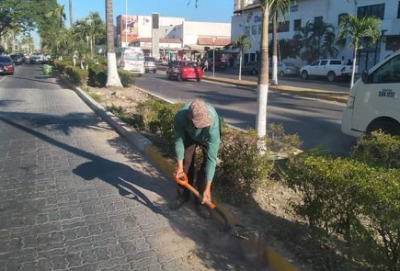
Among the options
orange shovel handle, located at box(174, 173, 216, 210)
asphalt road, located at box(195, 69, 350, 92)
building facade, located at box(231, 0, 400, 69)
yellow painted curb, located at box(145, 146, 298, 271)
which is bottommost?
asphalt road, located at box(195, 69, 350, 92)

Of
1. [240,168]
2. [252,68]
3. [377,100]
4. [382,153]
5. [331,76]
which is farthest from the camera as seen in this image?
Answer: [252,68]

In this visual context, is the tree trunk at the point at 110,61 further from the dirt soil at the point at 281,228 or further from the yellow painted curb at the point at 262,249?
the dirt soil at the point at 281,228

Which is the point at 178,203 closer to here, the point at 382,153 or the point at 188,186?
the point at 188,186

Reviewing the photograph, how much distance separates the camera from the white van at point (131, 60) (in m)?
33.6

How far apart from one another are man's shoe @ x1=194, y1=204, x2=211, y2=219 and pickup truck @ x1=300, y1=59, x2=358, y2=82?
92.5ft

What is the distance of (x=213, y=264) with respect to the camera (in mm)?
3467

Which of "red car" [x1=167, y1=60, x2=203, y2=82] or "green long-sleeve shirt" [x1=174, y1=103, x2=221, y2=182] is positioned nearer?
"green long-sleeve shirt" [x1=174, y1=103, x2=221, y2=182]

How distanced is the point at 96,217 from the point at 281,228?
1935 millimetres

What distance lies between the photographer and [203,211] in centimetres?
441

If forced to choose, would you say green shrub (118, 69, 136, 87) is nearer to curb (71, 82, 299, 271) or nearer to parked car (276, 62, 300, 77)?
curb (71, 82, 299, 271)

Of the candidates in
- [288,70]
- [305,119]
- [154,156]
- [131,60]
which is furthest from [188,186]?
[288,70]

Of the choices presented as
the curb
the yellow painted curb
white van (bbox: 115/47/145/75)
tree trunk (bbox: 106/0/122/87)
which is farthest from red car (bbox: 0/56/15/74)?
the yellow painted curb

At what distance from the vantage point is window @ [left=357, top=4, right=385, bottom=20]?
3312cm

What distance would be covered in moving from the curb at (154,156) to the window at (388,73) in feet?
11.0
